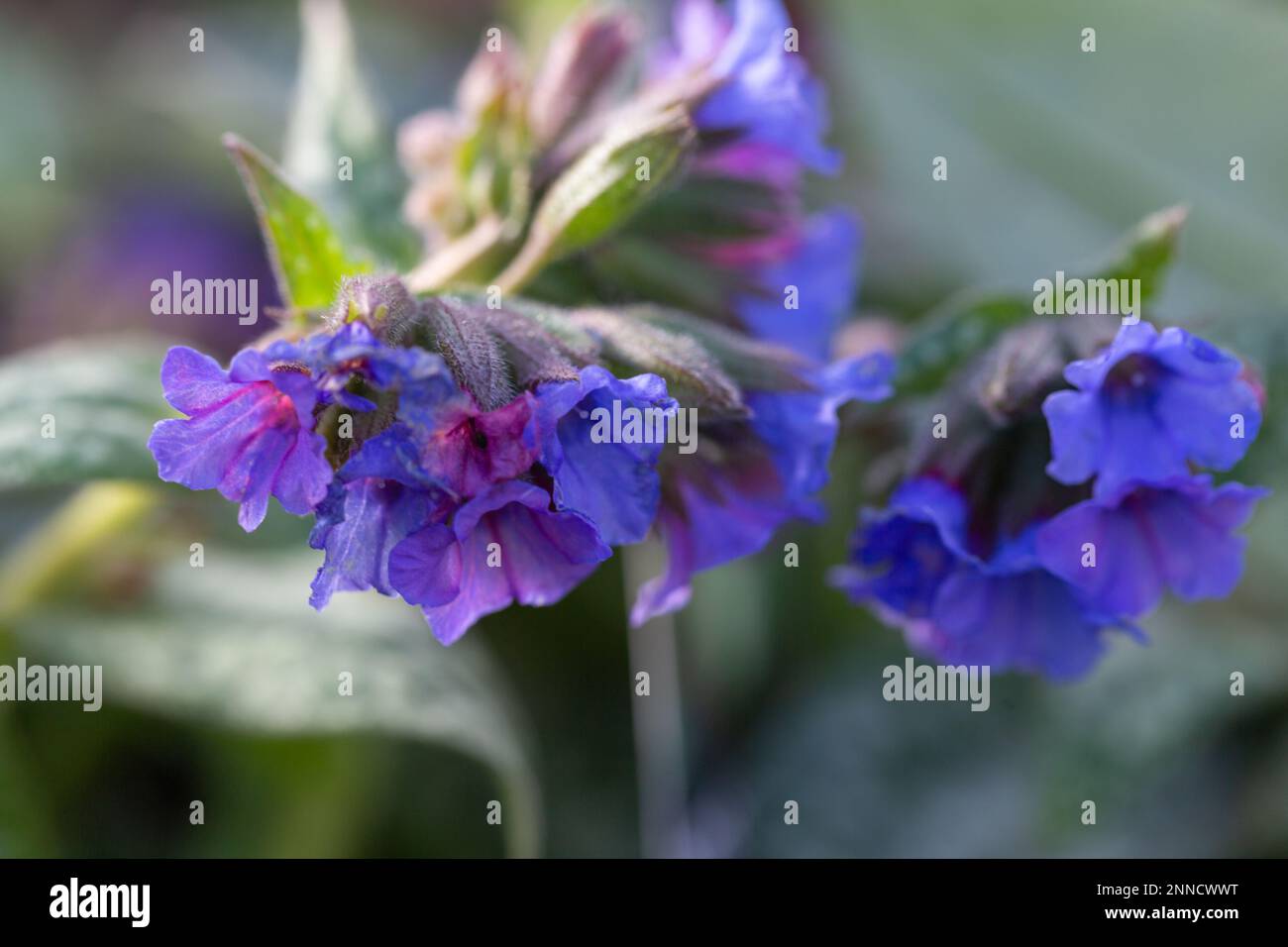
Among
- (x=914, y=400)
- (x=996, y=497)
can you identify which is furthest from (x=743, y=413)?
(x=914, y=400)

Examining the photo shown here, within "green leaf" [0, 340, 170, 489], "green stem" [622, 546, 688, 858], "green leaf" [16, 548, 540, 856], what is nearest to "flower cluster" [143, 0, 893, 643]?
"green leaf" [0, 340, 170, 489]

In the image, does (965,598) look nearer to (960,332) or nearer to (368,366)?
(960,332)

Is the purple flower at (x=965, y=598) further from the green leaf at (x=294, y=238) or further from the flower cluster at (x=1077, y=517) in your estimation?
the green leaf at (x=294, y=238)

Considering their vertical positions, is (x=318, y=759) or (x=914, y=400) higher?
(x=914, y=400)

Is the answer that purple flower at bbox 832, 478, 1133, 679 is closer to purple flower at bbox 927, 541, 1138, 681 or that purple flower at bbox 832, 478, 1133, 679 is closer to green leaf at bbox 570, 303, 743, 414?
purple flower at bbox 927, 541, 1138, 681

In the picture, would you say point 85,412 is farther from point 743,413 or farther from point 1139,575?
point 1139,575

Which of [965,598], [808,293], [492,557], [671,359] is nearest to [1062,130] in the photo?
[808,293]
